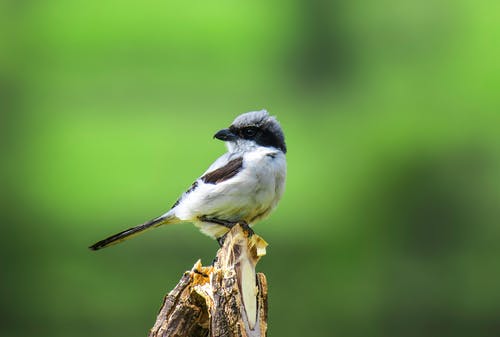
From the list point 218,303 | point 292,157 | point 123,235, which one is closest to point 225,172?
point 123,235

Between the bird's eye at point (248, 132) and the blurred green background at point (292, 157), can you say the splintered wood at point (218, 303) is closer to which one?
the bird's eye at point (248, 132)

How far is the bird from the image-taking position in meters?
3.51

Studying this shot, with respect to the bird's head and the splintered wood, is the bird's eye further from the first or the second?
the splintered wood

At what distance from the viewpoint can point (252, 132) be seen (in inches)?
147

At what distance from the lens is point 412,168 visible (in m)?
7.27

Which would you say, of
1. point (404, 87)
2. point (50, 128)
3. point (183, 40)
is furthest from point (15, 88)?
point (404, 87)

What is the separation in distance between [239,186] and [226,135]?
353 mm

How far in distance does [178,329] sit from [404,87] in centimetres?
536

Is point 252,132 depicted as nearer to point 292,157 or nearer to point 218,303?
point 218,303

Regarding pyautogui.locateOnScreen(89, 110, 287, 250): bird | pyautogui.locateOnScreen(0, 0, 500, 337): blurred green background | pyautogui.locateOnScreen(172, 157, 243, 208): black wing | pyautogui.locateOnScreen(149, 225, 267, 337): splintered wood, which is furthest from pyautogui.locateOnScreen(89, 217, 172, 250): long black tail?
pyautogui.locateOnScreen(0, 0, 500, 337): blurred green background

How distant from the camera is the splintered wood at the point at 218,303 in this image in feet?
8.82

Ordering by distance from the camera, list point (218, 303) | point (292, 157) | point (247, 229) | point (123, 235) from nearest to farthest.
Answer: point (218, 303) < point (247, 229) < point (123, 235) < point (292, 157)

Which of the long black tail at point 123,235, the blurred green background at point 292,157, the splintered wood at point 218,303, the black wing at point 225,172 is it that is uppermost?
the blurred green background at point 292,157

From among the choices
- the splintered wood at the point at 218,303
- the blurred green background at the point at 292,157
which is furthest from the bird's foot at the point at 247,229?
the blurred green background at the point at 292,157
